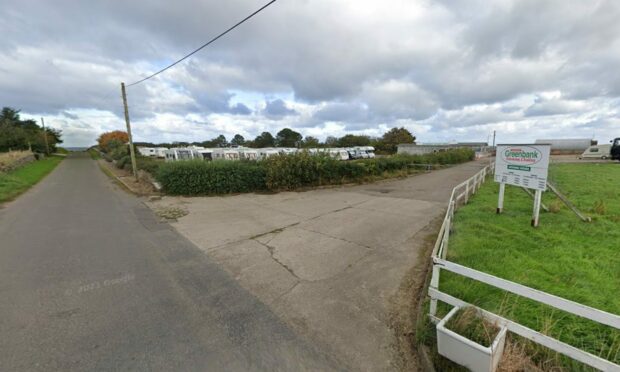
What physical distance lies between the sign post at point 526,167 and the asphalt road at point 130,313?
6558mm

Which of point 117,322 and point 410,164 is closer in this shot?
point 117,322

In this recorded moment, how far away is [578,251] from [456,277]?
275 cm

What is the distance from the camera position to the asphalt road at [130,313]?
246 centimetres

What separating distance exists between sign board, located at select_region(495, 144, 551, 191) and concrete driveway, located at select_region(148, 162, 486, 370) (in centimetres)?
215

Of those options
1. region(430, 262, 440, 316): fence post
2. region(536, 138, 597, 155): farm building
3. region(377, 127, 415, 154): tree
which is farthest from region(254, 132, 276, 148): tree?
region(430, 262, 440, 316): fence post

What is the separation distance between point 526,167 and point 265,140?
9193cm

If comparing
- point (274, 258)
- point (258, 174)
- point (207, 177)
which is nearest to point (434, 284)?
point (274, 258)

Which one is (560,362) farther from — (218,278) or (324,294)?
(218,278)

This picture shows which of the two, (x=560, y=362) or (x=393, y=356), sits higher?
(x=560, y=362)

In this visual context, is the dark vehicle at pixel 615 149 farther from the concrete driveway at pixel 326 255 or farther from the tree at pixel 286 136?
the tree at pixel 286 136

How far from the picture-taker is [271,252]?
16.9 feet

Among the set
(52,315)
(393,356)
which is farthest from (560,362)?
(52,315)

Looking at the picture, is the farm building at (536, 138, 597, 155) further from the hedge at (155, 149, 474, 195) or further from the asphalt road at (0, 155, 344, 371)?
the asphalt road at (0, 155, 344, 371)

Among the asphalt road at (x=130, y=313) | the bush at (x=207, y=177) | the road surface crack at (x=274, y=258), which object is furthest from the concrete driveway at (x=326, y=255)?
the bush at (x=207, y=177)
